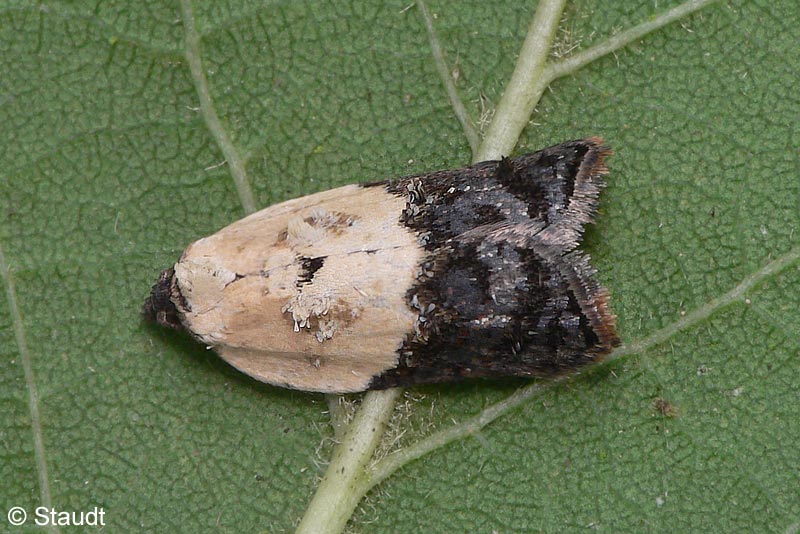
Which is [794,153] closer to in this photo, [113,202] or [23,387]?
[113,202]

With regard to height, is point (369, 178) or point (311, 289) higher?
point (369, 178)

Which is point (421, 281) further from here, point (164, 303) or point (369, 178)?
point (164, 303)

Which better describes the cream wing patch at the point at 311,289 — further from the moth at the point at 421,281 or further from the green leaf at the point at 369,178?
the green leaf at the point at 369,178

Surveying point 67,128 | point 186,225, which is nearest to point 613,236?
point 186,225

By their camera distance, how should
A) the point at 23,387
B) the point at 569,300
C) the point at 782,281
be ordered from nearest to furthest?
the point at 569,300, the point at 782,281, the point at 23,387

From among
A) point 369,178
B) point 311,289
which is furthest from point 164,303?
point 369,178

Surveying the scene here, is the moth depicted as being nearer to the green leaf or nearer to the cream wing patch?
the cream wing patch
